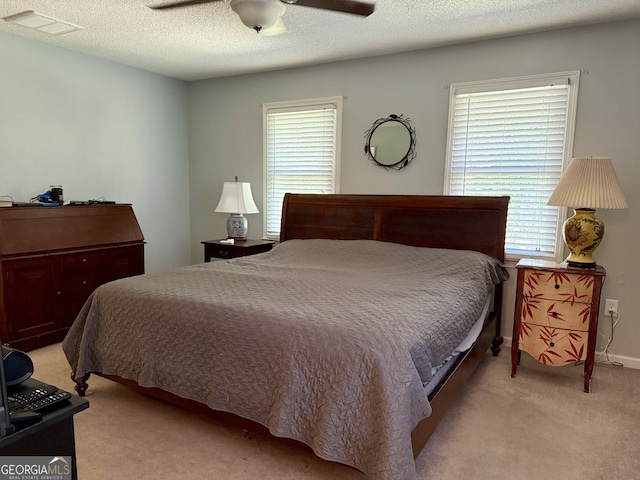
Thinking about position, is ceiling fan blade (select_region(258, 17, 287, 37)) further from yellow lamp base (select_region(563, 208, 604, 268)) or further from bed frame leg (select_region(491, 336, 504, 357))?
bed frame leg (select_region(491, 336, 504, 357))

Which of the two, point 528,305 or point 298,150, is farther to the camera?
point 298,150

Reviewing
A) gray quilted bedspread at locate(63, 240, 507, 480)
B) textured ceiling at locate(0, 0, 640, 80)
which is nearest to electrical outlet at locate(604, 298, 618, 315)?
gray quilted bedspread at locate(63, 240, 507, 480)

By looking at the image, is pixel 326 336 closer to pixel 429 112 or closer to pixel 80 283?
pixel 429 112

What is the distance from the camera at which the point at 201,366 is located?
2037mm

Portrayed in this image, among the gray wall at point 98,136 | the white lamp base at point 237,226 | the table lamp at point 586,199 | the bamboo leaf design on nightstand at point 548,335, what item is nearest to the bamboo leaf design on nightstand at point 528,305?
the bamboo leaf design on nightstand at point 548,335

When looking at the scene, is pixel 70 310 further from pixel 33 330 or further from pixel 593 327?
pixel 593 327

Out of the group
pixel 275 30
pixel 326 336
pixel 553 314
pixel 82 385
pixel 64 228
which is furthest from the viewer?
pixel 64 228

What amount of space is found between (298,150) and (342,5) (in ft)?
7.08

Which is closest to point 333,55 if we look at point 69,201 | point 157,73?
point 157,73

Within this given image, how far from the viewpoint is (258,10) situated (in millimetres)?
2191

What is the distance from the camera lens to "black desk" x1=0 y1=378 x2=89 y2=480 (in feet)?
2.97

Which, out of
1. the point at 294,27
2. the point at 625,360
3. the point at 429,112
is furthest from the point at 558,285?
the point at 294,27

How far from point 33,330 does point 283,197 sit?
2.41m

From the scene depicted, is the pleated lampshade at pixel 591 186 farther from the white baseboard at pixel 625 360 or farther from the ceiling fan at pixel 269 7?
the ceiling fan at pixel 269 7
